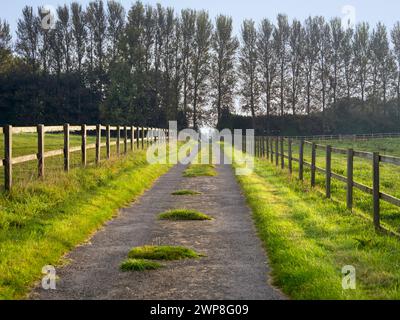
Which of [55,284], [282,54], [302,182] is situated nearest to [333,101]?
[282,54]

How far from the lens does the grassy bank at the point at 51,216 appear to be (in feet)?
21.5

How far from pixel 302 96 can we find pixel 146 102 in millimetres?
22174

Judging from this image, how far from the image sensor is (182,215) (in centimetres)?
1083

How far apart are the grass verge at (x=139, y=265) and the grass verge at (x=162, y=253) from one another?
1.39 ft

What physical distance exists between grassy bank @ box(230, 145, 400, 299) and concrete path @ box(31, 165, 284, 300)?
9.5 inches

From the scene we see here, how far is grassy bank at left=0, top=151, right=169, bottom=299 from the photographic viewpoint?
6.56 metres

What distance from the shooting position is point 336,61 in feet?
248

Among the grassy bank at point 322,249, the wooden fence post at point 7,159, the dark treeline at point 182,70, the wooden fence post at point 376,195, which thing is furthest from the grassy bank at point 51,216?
the dark treeline at point 182,70

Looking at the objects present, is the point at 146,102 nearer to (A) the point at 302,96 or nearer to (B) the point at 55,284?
(A) the point at 302,96

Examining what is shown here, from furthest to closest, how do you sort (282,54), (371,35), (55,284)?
(371,35) < (282,54) < (55,284)

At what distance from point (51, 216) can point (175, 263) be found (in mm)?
3213

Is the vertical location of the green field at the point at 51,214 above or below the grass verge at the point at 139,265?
above

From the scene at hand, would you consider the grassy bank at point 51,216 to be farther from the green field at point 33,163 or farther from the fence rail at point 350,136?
the fence rail at point 350,136

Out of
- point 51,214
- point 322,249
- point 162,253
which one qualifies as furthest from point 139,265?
point 51,214
